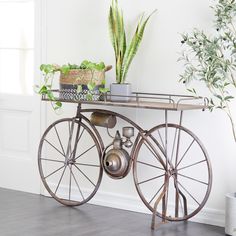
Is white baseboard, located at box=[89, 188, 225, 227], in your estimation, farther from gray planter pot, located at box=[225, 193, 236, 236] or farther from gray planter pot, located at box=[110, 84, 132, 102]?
gray planter pot, located at box=[110, 84, 132, 102]

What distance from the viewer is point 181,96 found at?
13.9 ft

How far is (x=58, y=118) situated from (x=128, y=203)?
935mm

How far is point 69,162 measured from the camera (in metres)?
4.68

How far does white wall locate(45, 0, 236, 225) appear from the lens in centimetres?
420

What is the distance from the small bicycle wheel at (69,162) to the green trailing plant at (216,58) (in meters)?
0.96

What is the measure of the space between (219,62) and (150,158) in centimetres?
101

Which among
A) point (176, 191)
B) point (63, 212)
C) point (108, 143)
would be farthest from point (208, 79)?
point (63, 212)

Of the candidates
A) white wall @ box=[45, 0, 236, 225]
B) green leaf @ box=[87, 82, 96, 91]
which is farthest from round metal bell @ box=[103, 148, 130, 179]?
green leaf @ box=[87, 82, 96, 91]

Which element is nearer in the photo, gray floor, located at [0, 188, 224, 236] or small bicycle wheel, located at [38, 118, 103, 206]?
gray floor, located at [0, 188, 224, 236]

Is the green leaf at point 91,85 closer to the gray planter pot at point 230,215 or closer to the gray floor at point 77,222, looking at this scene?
the gray floor at point 77,222

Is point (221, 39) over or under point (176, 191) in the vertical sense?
over

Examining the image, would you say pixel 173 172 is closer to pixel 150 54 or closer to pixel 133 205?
pixel 133 205

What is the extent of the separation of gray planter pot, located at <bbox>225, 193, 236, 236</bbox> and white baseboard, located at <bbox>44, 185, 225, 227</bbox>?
0.69 ft

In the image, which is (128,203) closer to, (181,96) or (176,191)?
(176,191)
